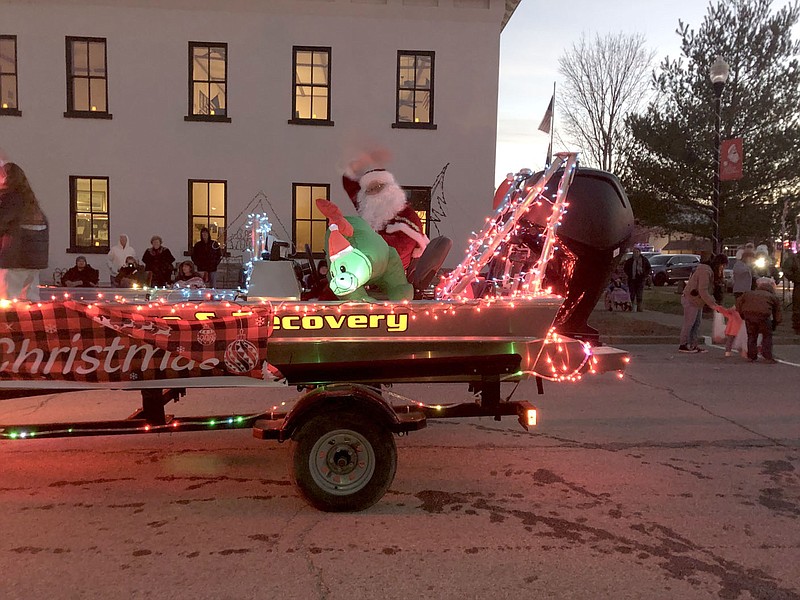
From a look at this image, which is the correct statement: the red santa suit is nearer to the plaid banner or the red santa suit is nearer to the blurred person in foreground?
the plaid banner

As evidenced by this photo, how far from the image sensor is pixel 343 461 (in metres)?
4.18

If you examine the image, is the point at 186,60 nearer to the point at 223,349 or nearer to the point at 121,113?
the point at 121,113

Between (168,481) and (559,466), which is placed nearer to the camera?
(168,481)

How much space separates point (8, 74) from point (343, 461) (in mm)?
15330

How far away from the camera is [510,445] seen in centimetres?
573

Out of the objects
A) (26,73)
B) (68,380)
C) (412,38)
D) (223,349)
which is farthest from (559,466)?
(26,73)

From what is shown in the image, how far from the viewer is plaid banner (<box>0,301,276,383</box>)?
387 cm

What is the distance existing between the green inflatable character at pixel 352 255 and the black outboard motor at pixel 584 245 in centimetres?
124

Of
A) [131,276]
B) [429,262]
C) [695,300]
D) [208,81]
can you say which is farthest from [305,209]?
[429,262]

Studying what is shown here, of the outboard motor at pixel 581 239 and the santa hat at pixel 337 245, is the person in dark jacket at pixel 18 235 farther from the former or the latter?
the outboard motor at pixel 581 239

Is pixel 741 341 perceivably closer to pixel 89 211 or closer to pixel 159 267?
pixel 159 267

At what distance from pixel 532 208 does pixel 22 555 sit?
384cm

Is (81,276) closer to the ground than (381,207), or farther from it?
closer to the ground

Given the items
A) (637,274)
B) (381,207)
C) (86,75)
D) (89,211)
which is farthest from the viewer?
(637,274)
